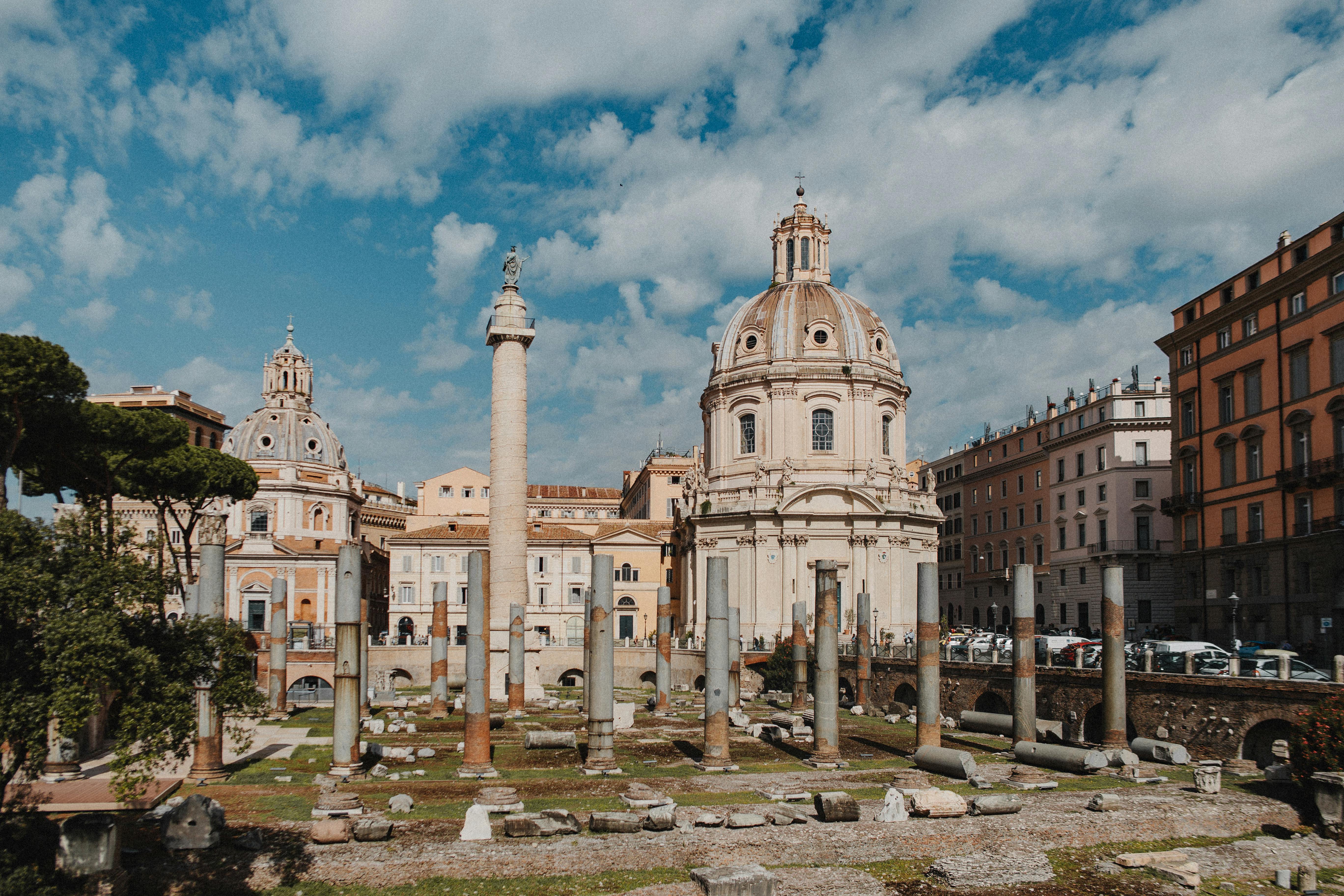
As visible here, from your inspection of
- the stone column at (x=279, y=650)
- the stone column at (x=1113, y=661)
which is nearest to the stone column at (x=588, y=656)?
the stone column at (x=279, y=650)

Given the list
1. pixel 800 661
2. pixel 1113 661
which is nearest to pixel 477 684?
pixel 1113 661

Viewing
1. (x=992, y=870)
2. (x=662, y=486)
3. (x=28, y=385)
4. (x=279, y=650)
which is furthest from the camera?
(x=662, y=486)

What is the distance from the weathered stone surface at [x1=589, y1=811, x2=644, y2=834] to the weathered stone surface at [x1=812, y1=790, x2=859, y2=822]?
3.16 meters

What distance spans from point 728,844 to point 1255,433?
1332 inches

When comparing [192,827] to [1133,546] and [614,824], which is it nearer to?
[614,824]

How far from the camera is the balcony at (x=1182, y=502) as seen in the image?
46.6 meters

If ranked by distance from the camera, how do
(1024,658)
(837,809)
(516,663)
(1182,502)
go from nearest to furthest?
1. (837,809)
2. (1024,658)
3. (516,663)
4. (1182,502)

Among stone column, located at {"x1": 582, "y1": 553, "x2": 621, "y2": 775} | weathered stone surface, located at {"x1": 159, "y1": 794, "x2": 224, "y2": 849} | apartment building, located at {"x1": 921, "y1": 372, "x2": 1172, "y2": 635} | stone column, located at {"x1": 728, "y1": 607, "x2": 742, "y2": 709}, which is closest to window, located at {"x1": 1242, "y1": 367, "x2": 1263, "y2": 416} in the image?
apartment building, located at {"x1": 921, "y1": 372, "x2": 1172, "y2": 635}

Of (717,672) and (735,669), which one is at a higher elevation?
(717,672)

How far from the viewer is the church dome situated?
292ft

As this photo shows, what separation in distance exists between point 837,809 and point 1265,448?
3136cm

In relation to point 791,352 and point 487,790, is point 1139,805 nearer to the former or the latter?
point 487,790

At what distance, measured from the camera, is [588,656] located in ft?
132

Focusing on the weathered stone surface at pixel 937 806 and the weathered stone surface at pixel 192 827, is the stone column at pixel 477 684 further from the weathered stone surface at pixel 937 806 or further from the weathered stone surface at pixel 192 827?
the weathered stone surface at pixel 937 806
